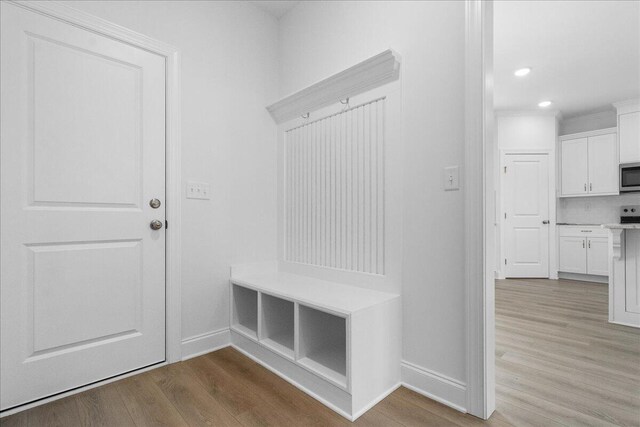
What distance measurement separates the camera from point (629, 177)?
462 cm

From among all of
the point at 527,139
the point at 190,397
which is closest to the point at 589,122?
the point at 527,139

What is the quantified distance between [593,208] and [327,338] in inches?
221

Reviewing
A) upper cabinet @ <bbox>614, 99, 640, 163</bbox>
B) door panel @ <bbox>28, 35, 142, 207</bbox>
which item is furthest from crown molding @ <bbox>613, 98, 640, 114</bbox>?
door panel @ <bbox>28, 35, 142, 207</bbox>

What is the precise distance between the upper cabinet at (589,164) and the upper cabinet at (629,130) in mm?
174

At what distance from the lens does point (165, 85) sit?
2.02m

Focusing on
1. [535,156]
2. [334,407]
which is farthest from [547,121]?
[334,407]

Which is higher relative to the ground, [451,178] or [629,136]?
[629,136]

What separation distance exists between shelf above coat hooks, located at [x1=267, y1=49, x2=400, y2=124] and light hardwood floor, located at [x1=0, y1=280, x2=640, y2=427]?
1.75 metres

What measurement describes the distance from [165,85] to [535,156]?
5472 millimetres

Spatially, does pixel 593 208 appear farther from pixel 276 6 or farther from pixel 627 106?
pixel 276 6

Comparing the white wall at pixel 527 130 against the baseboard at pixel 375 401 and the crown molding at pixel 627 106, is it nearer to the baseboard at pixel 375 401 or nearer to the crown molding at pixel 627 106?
the crown molding at pixel 627 106

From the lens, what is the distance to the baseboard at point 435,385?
1527 millimetres

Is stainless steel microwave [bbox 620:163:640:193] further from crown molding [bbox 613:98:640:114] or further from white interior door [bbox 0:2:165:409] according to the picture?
white interior door [bbox 0:2:165:409]

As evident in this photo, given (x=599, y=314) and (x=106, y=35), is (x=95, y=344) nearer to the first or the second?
(x=106, y=35)
